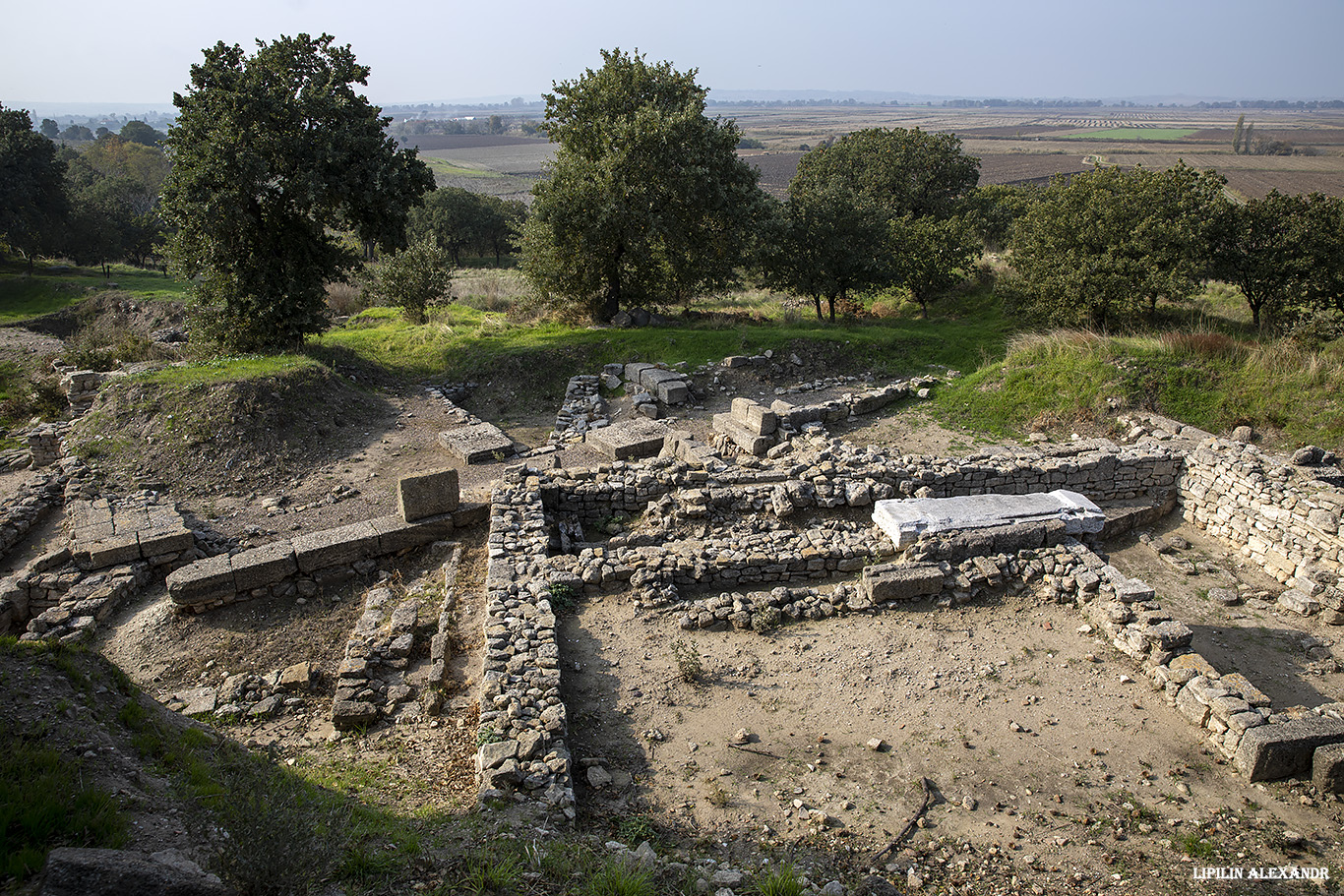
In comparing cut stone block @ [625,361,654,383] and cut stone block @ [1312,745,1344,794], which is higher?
cut stone block @ [625,361,654,383]

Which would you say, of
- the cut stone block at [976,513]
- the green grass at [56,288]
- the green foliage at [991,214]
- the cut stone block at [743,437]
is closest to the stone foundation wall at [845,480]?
the cut stone block at [976,513]

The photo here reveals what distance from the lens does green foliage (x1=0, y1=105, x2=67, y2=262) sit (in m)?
33.0

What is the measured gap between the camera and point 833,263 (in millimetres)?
22188

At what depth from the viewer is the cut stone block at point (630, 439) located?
1430cm

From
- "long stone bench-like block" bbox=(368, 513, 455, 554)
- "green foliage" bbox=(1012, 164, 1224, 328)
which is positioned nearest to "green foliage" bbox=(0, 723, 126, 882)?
"long stone bench-like block" bbox=(368, 513, 455, 554)

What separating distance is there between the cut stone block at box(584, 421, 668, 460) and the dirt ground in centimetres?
383

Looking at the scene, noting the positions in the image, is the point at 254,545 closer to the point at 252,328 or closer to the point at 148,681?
the point at 148,681

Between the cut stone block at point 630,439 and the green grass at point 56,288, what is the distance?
20302mm

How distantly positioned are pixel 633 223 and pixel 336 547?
12214mm

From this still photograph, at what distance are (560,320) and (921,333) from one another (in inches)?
406

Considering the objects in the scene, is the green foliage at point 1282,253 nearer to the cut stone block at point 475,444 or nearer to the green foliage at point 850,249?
the green foliage at point 850,249

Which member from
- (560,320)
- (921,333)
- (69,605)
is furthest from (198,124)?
(921,333)

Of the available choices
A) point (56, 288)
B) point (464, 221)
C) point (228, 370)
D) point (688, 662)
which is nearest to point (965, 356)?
point (688, 662)

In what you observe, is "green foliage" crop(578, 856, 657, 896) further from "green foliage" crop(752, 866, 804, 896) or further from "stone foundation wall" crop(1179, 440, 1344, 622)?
"stone foundation wall" crop(1179, 440, 1344, 622)
